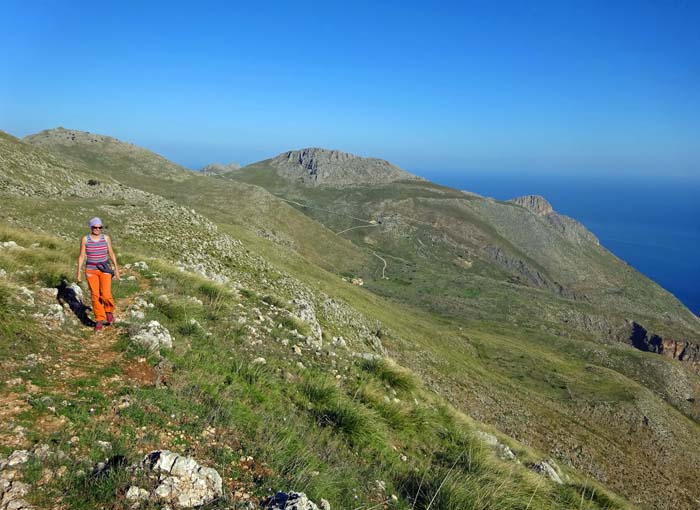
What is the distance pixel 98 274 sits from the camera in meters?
10.2

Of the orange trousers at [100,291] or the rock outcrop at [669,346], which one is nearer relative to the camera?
the orange trousers at [100,291]

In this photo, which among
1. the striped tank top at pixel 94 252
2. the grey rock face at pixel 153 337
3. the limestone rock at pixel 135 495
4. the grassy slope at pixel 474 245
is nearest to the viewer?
the limestone rock at pixel 135 495

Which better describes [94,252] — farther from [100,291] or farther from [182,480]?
[182,480]

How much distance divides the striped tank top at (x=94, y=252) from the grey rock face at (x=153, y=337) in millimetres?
2132

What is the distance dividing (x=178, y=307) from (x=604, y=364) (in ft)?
239

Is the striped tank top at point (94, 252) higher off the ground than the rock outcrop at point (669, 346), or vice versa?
the striped tank top at point (94, 252)

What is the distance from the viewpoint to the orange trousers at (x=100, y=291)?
9949 mm

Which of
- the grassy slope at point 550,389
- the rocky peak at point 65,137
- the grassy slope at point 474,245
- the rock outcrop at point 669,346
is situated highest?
the rocky peak at point 65,137

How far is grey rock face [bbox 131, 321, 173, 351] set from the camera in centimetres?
910

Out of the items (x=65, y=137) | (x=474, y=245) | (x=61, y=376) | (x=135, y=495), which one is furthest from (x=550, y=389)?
(x=65, y=137)

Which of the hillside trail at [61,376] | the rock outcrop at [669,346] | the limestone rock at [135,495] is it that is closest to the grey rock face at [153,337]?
the hillside trail at [61,376]

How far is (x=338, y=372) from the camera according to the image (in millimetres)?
13000

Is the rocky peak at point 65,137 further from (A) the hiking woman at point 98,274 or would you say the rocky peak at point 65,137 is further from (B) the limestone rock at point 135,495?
(B) the limestone rock at point 135,495

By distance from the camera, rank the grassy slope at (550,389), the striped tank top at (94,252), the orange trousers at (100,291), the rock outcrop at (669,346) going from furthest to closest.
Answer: the rock outcrop at (669,346) < the grassy slope at (550,389) < the striped tank top at (94,252) < the orange trousers at (100,291)
